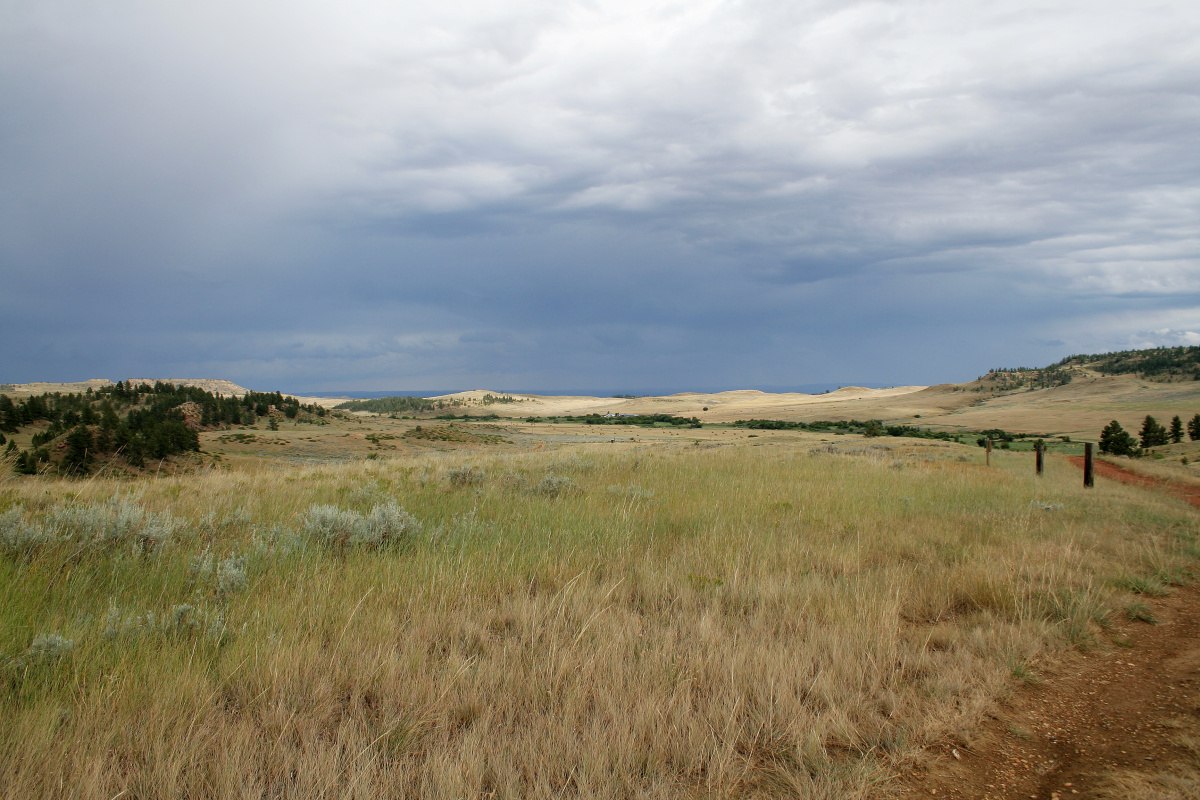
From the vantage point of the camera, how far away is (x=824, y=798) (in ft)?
9.00

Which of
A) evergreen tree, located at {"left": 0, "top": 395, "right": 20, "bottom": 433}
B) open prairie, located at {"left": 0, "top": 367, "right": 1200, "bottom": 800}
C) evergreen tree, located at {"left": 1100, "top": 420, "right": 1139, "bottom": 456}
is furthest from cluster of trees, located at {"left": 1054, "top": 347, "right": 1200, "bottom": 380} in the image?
evergreen tree, located at {"left": 0, "top": 395, "right": 20, "bottom": 433}

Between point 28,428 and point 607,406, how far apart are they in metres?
122

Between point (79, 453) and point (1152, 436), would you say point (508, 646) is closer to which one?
point (79, 453)

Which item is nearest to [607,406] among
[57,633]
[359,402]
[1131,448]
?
[359,402]

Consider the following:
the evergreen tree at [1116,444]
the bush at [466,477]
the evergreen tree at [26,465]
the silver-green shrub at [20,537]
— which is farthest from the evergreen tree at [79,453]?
the evergreen tree at [1116,444]

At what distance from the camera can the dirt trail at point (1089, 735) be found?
9.77 feet

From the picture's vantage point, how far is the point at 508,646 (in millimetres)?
3889

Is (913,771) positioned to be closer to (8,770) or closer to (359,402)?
(8,770)

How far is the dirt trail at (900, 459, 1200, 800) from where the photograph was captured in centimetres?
298

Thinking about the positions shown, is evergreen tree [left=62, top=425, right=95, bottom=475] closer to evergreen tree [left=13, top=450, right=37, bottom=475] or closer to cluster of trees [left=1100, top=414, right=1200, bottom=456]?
evergreen tree [left=13, top=450, right=37, bottom=475]

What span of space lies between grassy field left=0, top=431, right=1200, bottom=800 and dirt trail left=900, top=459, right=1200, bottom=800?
16 cm

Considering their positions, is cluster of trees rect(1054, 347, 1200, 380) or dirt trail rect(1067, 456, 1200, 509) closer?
dirt trail rect(1067, 456, 1200, 509)

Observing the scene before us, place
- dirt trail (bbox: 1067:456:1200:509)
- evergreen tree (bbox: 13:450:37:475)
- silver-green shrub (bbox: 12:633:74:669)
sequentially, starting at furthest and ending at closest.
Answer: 1. evergreen tree (bbox: 13:450:37:475)
2. dirt trail (bbox: 1067:456:1200:509)
3. silver-green shrub (bbox: 12:633:74:669)

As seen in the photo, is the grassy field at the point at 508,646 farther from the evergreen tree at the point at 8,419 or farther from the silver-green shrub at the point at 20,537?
the evergreen tree at the point at 8,419
